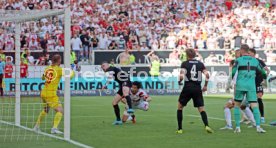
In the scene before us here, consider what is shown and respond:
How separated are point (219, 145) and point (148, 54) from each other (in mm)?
28516

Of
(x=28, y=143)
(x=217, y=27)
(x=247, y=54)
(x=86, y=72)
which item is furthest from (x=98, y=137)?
(x=217, y=27)

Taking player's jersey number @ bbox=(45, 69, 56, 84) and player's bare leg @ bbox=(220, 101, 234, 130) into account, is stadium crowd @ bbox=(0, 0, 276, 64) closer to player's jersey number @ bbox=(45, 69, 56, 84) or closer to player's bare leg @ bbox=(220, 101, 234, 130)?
player's jersey number @ bbox=(45, 69, 56, 84)

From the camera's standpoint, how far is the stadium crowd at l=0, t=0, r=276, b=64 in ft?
144

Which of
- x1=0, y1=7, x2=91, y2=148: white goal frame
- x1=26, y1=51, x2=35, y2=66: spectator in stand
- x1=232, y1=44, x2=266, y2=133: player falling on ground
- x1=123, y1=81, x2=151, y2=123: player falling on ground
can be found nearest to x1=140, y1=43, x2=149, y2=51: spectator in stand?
x1=26, y1=51, x2=35, y2=66: spectator in stand

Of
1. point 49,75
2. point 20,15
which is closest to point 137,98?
point 49,75

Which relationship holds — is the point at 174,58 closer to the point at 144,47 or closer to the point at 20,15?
the point at 144,47

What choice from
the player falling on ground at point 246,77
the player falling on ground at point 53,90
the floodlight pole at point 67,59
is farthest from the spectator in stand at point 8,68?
the floodlight pole at point 67,59

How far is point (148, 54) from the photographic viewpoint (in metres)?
42.9

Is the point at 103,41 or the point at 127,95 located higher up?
the point at 103,41

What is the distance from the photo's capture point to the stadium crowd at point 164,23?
43969 mm

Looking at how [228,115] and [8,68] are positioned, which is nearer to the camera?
[228,115]

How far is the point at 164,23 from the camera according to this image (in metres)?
48.3

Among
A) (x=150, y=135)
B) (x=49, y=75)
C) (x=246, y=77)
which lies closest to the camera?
(x=150, y=135)

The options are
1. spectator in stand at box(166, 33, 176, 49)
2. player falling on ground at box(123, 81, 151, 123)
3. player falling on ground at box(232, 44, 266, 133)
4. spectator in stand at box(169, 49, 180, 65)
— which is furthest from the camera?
spectator in stand at box(166, 33, 176, 49)
